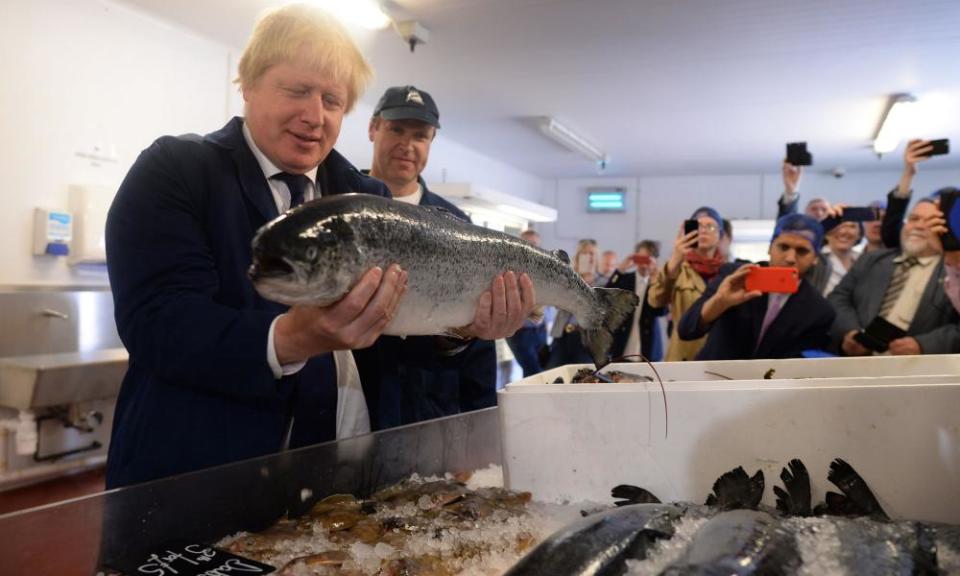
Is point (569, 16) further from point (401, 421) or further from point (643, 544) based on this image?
point (643, 544)

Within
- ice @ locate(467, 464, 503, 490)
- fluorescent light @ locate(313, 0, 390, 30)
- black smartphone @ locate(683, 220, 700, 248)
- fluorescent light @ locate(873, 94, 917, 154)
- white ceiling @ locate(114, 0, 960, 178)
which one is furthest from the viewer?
fluorescent light @ locate(873, 94, 917, 154)

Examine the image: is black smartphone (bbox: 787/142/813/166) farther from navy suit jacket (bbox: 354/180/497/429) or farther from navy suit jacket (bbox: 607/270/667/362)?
navy suit jacket (bbox: 354/180/497/429)

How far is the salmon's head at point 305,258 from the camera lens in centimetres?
104

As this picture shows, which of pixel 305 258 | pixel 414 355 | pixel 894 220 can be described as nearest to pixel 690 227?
pixel 894 220

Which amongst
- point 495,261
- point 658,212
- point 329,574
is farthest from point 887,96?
point 329,574

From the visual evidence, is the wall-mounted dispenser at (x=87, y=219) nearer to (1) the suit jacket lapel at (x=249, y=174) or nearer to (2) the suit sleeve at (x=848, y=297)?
(1) the suit jacket lapel at (x=249, y=174)

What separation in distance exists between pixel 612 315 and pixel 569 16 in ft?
14.8

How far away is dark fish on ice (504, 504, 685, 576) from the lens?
3.07 feet

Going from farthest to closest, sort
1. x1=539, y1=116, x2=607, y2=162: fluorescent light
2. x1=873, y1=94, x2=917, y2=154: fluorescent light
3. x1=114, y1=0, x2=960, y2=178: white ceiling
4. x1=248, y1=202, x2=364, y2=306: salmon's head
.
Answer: x1=539, y1=116, x2=607, y2=162: fluorescent light, x1=873, y1=94, x2=917, y2=154: fluorescent light, x1=114, y1=0, x2=960, y2=178: white ceiling, x1=248, y1=202, x2=364, y2=306: salmon's head

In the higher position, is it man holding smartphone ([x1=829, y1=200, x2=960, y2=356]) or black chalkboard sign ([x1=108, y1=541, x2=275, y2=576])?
man holding smartphone ([x1=829, y1=200, x2=960, y2=356])

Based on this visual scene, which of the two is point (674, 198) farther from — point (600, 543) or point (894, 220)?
point (600, 543)

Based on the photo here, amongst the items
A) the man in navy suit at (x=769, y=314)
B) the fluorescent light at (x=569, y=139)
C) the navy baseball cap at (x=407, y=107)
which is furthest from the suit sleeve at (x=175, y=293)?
the fluorescent light at (x=569, y=139)

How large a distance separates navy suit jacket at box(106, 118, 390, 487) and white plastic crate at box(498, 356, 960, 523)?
20.1 inches

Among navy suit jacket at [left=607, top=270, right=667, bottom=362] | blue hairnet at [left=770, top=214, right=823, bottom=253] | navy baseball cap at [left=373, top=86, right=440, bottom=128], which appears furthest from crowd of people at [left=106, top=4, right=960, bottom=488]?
navy suit jacket at [left=607, top=270, right=667, bottom=362]
